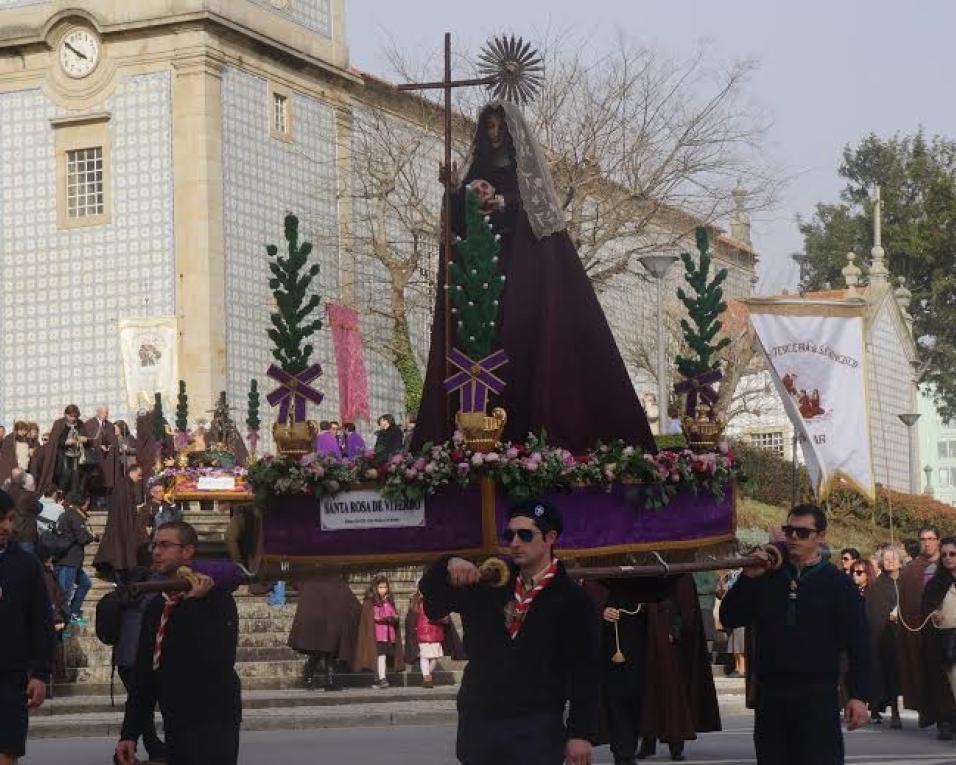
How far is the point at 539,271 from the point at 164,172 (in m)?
33.2

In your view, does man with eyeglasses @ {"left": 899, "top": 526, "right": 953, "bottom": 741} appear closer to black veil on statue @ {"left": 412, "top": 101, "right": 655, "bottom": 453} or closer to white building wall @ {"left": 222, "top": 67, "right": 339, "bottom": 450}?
black veil on statue @ {"left": 412, "top": 101, "right": 655, "bottom": 453}

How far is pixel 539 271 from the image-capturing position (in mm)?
12922

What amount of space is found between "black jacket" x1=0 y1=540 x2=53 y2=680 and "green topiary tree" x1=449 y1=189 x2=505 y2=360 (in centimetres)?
240

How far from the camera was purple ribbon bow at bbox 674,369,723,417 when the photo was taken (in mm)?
13656

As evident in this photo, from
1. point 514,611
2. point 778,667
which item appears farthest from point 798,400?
point 514,611

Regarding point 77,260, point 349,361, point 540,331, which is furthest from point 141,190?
point 540,331

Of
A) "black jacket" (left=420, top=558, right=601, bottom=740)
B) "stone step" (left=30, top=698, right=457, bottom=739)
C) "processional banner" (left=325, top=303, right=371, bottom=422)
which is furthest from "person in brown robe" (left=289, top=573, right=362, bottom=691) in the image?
"processional banner" (left=325, top=303, right=371, bottom=422)

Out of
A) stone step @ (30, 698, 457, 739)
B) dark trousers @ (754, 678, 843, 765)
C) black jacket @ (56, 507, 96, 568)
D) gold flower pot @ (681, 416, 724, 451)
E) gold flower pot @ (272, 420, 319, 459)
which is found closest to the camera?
dark trousers @ (754, 678, 843, 765)

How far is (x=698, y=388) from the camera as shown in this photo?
13.6 metres

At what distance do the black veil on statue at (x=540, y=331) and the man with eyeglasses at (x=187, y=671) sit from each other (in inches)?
91.7

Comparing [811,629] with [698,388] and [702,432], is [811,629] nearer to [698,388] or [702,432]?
[702,432]

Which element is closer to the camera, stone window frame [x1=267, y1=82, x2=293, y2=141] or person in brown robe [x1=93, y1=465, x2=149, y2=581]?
person in brown robe [x1=93, y1=465, x2=149, y2=581]

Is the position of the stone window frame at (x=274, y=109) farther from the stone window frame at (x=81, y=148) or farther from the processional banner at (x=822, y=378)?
the processional banner at (x=822, y=378)

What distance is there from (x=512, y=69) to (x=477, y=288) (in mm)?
2793
